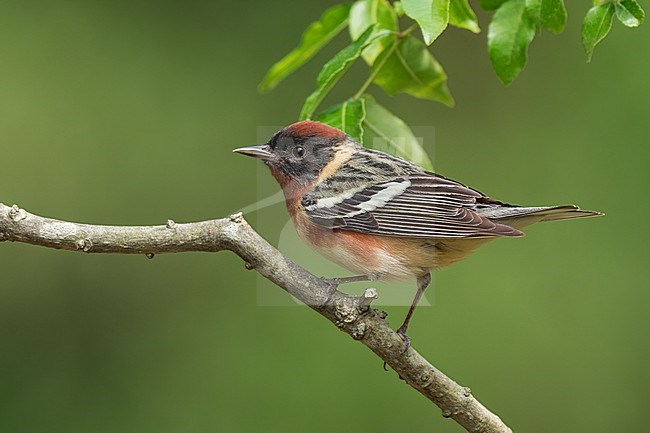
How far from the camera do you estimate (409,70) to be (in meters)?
2.64

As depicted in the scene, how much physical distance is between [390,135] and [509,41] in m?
0.54

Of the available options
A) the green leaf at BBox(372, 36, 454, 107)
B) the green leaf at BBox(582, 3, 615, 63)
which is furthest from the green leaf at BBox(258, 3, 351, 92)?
the green leaf at BBox(582, 3, 615, 63)

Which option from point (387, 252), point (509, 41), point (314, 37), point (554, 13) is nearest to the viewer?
point (554, 13)

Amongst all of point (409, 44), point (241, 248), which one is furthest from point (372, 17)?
point (241, 248)

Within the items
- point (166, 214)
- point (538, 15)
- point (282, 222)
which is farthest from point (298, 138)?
point (166, 214)

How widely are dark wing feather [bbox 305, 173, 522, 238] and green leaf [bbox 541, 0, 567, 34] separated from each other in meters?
0.54

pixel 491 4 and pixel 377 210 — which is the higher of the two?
pixel 491 4

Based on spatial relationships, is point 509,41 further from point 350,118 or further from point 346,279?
point 346,279

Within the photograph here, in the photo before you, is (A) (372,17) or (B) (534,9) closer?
(B) (534,9)

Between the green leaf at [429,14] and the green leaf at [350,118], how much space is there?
46 cm

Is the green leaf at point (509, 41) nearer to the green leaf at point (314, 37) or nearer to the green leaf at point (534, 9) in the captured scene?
the green leaf at point (534, 9)

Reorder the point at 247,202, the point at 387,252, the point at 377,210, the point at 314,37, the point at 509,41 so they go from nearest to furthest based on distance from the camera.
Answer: the point at 509,41
the point at 387,252
the point at 377,210
the point at 314,37
the point at 247,202

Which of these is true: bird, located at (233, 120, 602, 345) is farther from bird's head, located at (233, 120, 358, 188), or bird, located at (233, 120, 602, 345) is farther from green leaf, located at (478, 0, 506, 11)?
→ green leaf, located at (478, 0, 506, 11)

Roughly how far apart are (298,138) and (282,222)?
294 millimetres
